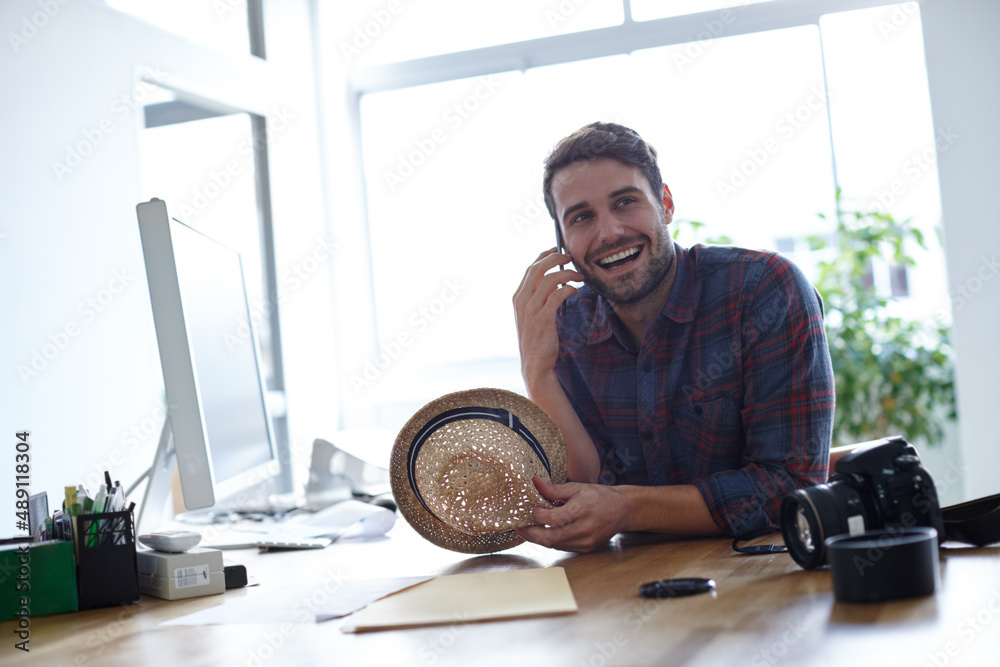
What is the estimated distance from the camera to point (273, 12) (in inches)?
130

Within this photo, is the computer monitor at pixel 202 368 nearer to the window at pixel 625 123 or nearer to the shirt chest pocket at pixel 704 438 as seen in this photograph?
the shirt chest pocket at pixel 704 438

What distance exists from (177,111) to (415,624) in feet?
7.09

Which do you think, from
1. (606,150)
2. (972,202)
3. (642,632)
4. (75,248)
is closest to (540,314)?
(606,150)

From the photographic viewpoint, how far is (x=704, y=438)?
1423mm

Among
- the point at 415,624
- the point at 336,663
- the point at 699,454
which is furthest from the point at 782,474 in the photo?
the point at 336,663

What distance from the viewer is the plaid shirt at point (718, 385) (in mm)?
1263

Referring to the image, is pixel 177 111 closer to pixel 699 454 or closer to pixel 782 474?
pixel 699 454

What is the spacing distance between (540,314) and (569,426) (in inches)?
8.1

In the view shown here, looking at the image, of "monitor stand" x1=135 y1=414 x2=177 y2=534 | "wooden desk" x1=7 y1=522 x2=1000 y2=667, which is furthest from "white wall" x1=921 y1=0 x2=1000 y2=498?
"monitor stand" x1=135 y1=414 x2=177 y2=534

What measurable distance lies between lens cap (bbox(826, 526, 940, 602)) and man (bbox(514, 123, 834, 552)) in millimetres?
431

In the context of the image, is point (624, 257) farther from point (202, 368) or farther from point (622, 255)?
point (202, 368)

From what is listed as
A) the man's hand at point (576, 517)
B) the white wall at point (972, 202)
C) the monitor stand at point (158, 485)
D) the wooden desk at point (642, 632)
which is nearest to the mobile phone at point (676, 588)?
the wooden desk at point (642, 632)

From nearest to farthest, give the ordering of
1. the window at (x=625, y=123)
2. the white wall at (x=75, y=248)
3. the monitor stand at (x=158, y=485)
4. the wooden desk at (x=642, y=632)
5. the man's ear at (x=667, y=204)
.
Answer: the wooden desk at (x=642, y=632)
the monitor stand at (x=158, y=485)
the man's ear at (x=667, y=204)
the white wall at (x=75, y=248)
the window at (x=625, y=123)

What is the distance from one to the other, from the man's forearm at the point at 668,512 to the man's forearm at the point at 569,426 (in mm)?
276
